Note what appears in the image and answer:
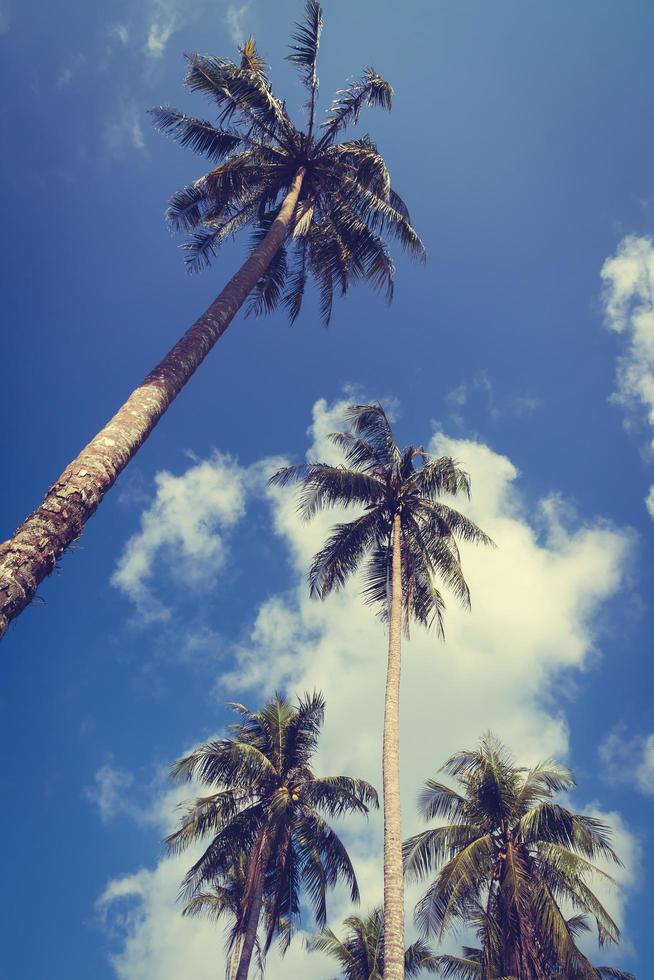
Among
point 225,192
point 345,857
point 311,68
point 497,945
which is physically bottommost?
point 497,945

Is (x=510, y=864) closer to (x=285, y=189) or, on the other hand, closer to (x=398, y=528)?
(x=398, y=528)

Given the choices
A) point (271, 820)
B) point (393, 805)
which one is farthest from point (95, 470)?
point (271, 820)

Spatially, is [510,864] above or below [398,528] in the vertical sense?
below

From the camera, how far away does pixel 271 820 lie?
1800cm

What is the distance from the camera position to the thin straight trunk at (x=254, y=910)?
17.1 meters

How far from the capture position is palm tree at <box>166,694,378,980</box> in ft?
59.9

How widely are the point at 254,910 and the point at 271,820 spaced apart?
Result: 2.32 meters

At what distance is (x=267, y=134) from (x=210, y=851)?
18.9 metres

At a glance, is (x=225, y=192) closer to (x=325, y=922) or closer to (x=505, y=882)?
(x=505, y=882)

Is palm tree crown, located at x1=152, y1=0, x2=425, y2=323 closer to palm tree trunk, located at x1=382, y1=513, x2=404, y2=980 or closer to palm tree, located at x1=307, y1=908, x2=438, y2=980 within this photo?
palm tree trunk, located at x1=382, y1=513, x2=404, y2=980

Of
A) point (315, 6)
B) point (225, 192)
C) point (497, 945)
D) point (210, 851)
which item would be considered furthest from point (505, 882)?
point (315, 6)

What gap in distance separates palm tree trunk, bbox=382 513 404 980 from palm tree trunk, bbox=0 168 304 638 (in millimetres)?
8607

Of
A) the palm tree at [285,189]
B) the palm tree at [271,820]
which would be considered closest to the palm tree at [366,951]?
the palm tree at [271,820]

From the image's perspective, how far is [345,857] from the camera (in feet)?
61.4
